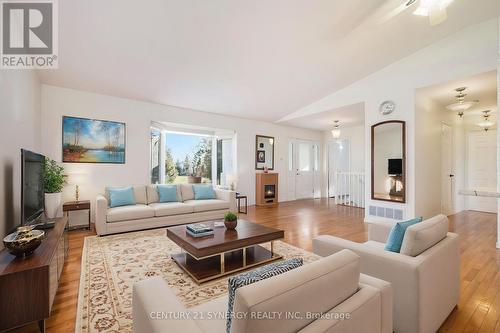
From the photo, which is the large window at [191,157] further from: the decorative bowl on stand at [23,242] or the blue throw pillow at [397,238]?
the blue throw pillow at [397,238]

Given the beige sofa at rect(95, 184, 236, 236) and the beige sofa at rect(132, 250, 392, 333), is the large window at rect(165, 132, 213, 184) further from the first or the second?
the beige sofa at rect(132, 250, 392, 333)

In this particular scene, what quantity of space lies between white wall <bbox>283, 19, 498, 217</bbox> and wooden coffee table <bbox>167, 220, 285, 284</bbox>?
333 cm

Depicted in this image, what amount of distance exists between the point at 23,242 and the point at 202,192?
3426 millimetres

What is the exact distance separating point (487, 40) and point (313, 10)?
2957 mm

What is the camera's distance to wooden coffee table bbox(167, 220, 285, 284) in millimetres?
2340

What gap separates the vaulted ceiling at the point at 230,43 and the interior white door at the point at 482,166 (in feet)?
12.3

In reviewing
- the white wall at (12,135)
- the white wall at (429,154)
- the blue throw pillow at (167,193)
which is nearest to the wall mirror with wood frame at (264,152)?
the blue throw pillow at (167,193)

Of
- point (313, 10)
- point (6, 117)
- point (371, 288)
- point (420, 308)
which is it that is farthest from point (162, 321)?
point (313, 10)

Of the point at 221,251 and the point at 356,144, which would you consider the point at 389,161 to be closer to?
the point at 356,144

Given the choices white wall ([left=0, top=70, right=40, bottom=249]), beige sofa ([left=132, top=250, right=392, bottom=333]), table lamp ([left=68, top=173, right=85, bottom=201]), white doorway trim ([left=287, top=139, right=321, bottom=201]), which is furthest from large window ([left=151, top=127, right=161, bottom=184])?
beige sofa ([left=132, top=250, right=392, bottom=333])

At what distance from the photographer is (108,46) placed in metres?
3.26

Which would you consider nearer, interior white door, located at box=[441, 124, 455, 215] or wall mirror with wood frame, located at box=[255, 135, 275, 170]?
interior white door, located at box=[441, 124, 455, 215]

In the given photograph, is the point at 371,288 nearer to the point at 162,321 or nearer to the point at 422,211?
the point at 162,321

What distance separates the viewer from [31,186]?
253 cm
